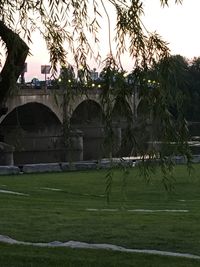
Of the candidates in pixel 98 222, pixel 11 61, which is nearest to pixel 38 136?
pixel 98 222

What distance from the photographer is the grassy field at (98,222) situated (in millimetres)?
8586

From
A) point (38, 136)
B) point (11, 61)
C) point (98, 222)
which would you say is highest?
point (11, 61)

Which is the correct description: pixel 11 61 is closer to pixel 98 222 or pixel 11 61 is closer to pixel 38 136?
pixel 98 222

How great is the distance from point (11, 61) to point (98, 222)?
7290 mm

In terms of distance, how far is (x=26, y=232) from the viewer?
11.9m

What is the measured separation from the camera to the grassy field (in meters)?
8.59

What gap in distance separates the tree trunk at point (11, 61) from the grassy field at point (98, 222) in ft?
7.31

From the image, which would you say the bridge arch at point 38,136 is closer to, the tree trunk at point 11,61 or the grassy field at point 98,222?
the grassy field at point 98,222

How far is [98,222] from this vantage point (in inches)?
538

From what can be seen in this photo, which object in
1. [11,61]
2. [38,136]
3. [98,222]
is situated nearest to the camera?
[11,61]

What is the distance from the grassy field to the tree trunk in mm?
2228

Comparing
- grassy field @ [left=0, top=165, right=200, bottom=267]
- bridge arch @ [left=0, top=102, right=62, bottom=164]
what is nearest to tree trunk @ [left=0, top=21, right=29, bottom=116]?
grassy field @ [left=0, top=165, right=200, bottom=267]

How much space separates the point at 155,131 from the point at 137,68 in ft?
2.14

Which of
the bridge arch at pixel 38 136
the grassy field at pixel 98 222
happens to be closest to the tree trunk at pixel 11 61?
the grassy field at pixel 98 222
